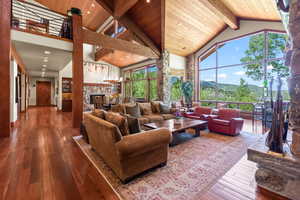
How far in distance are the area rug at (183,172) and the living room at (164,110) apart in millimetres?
19

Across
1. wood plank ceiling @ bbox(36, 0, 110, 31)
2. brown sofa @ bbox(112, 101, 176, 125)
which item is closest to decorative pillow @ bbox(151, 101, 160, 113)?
brown sofa @ bbox(112, 101, 176, 125)

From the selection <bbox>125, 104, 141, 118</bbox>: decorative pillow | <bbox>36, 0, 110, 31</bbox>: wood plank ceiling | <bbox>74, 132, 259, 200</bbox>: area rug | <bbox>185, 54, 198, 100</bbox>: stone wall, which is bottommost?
<bbox>74, 132, 259, 200</bbox>: area rug

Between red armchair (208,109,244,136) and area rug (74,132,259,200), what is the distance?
55cm

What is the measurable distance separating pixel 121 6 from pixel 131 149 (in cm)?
606

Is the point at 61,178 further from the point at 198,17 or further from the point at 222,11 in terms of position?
the point at 198,17

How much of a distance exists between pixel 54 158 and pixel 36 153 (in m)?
0.55

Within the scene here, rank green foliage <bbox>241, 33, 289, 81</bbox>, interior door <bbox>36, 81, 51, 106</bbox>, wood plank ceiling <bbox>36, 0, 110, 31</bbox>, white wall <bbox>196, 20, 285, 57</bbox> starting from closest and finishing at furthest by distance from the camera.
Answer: white wall <bbox>196, 20, 285, 57</bbox>
green foliage <bbox>241, 33, 289, 81</bbox>
wood plank ceiling <bbox>36, 0, 110, 31</bbox>
interior door <bbox>36, 81, 51, 106</bbox>

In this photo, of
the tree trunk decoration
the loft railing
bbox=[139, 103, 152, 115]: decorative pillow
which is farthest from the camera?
bbox=[139, 103, 152, 115]: decorative pillow

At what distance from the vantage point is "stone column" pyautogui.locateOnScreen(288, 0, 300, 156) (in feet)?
4.93

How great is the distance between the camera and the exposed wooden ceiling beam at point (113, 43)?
545cm

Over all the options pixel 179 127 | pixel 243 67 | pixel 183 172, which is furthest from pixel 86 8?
pixel 183 172

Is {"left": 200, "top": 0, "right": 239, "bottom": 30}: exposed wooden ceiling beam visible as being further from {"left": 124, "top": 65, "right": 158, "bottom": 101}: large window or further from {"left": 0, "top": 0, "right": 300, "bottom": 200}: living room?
{"left": 124, "top": 65, "right": 158, "bottom": 101}: large window

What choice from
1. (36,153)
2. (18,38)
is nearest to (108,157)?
(36,153)

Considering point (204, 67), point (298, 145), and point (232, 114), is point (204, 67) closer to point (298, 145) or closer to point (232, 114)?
point (232, 114)
